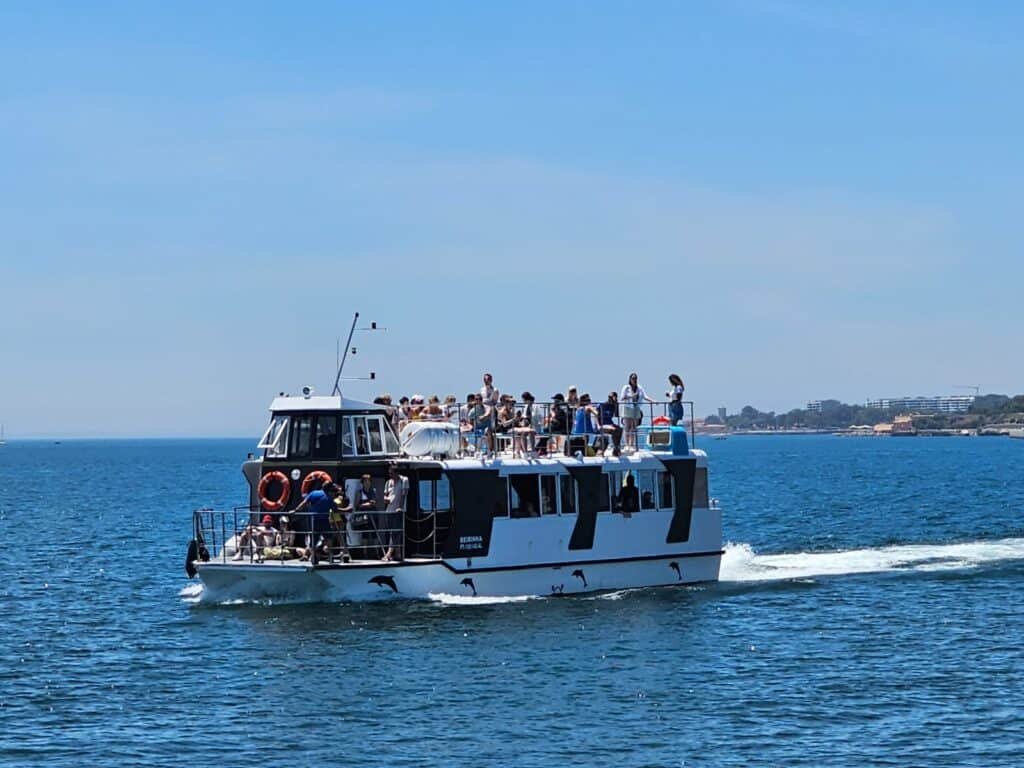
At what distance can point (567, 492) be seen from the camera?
36.5 m

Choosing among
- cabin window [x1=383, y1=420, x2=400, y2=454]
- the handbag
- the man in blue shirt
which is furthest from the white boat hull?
cabin window [x1=383, y1=420, x2=400, y2=454]

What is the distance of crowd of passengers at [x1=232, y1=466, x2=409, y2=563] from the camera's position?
1323 inches

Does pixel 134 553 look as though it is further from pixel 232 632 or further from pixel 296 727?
pixel 296 727

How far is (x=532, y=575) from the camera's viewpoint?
35.8 m

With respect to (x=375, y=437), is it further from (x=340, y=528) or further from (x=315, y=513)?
(x=315, y=513)

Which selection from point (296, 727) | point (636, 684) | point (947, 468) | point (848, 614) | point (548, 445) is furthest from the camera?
point (947, 468)

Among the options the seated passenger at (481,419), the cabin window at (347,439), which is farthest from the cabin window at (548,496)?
the cabin window at (347,439)

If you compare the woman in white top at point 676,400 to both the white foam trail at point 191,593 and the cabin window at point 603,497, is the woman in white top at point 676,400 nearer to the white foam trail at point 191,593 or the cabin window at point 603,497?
the cabin window at point 603,497

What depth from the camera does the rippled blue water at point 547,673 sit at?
2311 centimetres

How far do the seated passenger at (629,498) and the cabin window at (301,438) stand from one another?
8.03 meters

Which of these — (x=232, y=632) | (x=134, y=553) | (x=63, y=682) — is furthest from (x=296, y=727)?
(x=134, y=553)

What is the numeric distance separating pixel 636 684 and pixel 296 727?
21.7 feet

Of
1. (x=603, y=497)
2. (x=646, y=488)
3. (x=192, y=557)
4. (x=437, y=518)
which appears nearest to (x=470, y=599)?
(x=437, y=518)

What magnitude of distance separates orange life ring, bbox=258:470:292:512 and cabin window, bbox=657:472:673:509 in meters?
9.66
